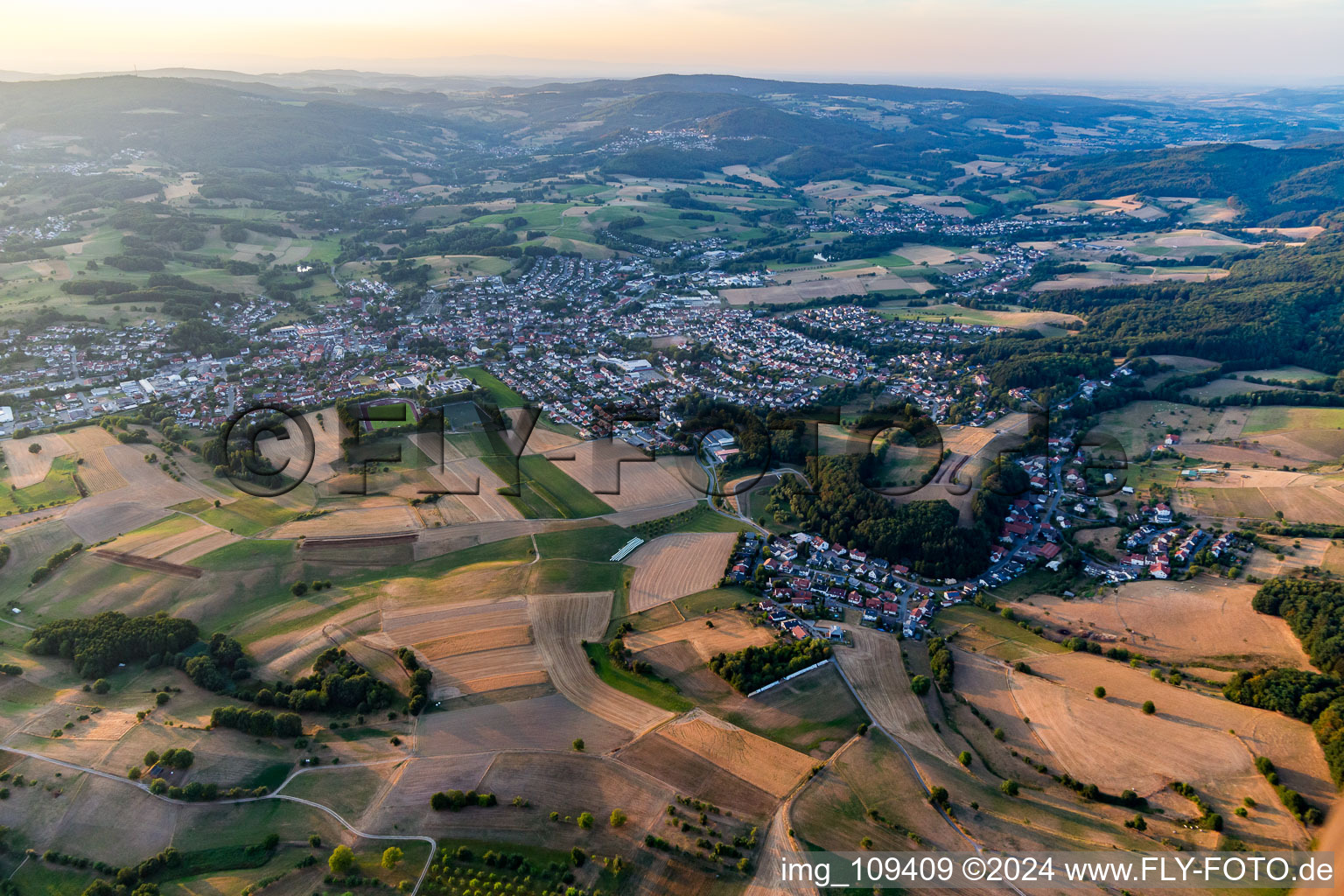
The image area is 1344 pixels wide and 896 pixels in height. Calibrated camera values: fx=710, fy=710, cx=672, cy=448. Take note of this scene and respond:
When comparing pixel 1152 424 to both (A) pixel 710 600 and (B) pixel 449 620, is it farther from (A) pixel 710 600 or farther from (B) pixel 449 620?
(B) pixel 449 620

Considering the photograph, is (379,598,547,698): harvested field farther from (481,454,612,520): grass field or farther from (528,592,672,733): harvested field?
(481,454,612,520): grass field

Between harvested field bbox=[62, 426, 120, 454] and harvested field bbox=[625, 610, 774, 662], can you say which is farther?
harvested field bbox=[62, 426, 120, 454]

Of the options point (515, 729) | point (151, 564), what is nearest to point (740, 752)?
point (515, 729)

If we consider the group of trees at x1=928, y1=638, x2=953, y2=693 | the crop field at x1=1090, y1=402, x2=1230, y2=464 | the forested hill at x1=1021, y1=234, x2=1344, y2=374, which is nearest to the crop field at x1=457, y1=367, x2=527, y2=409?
the group of trees at x1=928, y1=638, x2=953, y2=693

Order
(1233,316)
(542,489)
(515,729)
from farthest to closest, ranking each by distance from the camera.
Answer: (1233,316) < (542,489) < (515,729)

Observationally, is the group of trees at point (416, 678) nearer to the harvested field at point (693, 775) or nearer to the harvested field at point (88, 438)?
the harvested field at point (693, 775)

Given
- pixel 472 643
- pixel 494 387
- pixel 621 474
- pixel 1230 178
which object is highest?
pixel 1230 178

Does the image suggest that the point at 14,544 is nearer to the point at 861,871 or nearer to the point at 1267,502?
the point at 861,871
